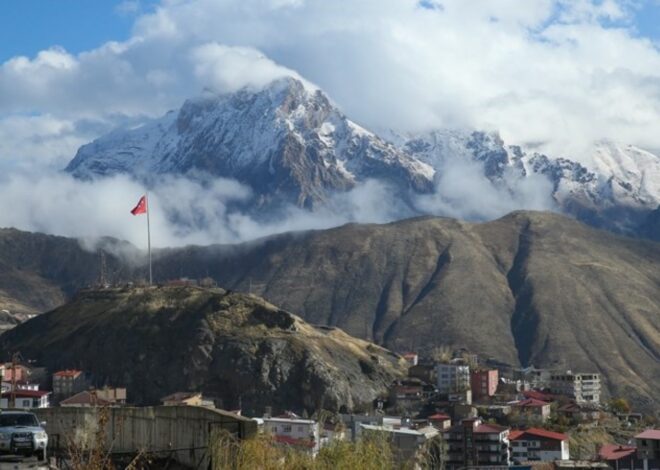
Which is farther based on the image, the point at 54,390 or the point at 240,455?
the point at 54,390

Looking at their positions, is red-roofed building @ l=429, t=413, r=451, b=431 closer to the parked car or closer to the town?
the town

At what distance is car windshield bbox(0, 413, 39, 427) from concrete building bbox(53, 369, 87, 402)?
170011 millimetres

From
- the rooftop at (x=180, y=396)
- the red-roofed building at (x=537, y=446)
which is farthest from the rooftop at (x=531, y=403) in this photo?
the rooftop at (x=180, y=396)

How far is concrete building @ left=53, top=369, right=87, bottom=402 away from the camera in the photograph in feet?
617

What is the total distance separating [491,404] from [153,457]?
175566mm

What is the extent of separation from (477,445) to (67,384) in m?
78.1

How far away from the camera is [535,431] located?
147 metres

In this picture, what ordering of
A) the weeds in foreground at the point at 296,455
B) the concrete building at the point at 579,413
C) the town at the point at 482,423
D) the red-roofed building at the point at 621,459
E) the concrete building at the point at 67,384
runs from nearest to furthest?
1. the weeds in foreground at the point at 296,455
2. the red-roofed building at the point at 621,459
3. the town at the point at 482,423
4. the concrete building at the point at 579,413
5. the concrete building at the point at 67,384

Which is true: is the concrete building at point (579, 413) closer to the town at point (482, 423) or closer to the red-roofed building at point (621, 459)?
the town at point (482, 423)

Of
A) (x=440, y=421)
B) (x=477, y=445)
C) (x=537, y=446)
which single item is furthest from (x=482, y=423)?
(x=537, y=446)

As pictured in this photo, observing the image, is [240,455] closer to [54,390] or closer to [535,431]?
[535,431]

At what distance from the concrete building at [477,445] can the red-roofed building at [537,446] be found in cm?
128

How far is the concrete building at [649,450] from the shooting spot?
422 ft

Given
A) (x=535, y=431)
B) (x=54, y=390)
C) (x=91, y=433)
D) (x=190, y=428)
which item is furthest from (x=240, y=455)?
(x=54, y=390)
